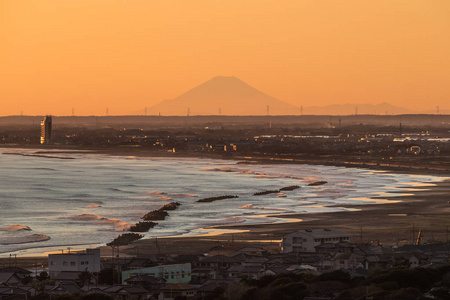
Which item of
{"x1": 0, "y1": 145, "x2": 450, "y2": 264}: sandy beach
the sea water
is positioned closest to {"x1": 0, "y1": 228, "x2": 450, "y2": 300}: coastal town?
{"x1": 0, "y1": 145, "x2": 450, "y2": 264}: sandy beach

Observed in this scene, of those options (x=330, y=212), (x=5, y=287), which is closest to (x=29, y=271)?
(x=5, y=287)

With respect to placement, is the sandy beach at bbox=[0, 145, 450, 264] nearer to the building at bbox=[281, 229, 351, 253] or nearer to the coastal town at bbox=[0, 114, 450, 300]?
the coastal town at bbox=[0, 114, 450, 300]

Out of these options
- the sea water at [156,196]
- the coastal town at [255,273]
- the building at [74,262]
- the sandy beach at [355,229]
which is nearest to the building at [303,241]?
the coastal town at [255,273]

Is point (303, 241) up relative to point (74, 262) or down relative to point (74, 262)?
up

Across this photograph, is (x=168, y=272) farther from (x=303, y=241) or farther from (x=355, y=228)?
(x=355, y=228)

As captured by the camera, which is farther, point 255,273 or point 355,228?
point 355,228

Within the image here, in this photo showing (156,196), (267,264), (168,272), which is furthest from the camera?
(156,196)

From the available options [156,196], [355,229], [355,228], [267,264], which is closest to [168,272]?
[267,264]
